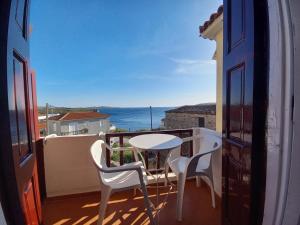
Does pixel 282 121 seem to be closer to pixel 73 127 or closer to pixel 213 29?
pixel 213 29

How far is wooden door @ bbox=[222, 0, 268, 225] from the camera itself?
73cm

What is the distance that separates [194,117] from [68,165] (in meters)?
6.75

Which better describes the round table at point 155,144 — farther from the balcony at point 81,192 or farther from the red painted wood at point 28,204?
the red painted wood at point 28,204

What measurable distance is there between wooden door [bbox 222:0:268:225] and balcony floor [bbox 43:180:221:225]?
965 mm

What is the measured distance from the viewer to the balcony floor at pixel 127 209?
1963 mm

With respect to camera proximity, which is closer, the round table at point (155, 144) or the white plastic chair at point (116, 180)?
the white plastic chair at point (116, 180)

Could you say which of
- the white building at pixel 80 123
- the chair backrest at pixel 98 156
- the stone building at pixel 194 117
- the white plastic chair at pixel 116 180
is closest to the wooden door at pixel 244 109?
the white plastic chair at pixel 116 180

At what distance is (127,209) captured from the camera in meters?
2.18

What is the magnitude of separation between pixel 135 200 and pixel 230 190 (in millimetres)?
1640

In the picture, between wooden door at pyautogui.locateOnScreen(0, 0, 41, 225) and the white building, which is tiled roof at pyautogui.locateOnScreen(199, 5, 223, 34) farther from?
the white building

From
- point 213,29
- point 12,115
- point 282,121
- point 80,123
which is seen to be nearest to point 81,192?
point 12,115

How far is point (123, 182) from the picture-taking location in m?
1.82

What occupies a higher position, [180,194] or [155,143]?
[155,143]

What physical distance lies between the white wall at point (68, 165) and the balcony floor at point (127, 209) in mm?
137
